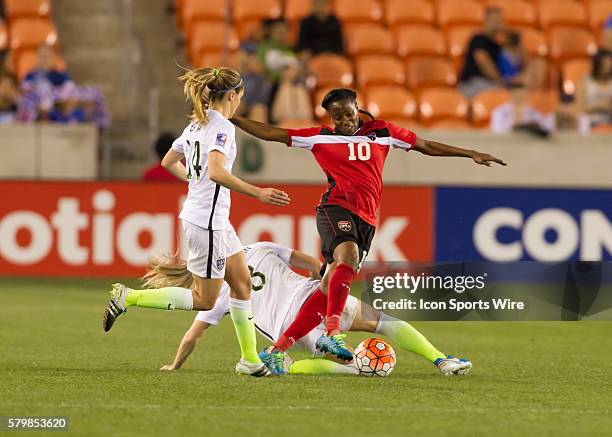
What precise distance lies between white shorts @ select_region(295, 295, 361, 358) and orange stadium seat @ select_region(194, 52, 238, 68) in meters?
8.10

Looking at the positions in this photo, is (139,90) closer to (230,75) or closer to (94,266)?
(94,266)

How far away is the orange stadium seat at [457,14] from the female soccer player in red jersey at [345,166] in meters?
9.90

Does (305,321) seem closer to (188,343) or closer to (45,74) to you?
(188,343)

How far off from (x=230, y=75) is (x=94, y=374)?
182 centimetres

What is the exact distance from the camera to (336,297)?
7828mm

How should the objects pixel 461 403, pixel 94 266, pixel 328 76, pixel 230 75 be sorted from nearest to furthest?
pixel 461 403
pixel 230 75
pixel 94 266
pixel 328 76

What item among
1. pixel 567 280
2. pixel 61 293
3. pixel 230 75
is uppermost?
pixel 230 75

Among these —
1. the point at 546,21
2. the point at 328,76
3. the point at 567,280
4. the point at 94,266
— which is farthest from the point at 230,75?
the point at 546,21

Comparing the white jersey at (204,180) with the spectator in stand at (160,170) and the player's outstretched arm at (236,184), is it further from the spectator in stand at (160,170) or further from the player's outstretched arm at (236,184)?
the spectator in stand at (160,170)

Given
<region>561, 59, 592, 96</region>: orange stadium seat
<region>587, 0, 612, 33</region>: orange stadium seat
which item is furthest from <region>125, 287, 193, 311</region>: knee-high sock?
<region>587, 0, 612, 33</region>: orange stadium seat

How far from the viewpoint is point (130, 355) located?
8969 mm

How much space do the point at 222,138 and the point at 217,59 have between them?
8.96 meters

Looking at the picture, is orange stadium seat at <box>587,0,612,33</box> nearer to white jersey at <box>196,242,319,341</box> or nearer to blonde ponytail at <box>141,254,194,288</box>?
white jersey at <box>196,242,319,341</box>

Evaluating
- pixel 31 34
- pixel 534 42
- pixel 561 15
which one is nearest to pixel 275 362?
pixel 31 34
